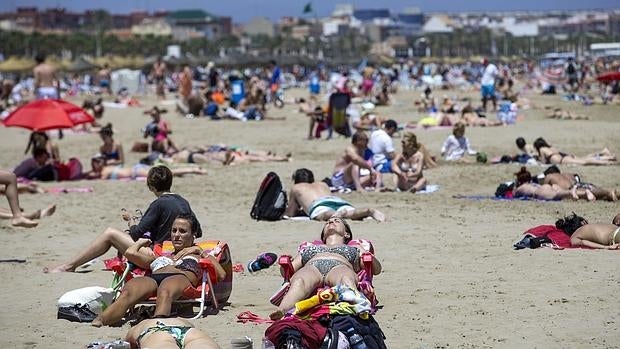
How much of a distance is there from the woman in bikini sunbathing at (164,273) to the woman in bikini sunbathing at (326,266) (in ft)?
1.95

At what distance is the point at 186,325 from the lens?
17.6 feet

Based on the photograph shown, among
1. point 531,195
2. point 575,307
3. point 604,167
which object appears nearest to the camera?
point 575,307

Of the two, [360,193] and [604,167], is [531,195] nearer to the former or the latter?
[360,193]

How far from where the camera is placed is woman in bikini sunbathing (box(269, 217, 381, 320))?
6.00 m

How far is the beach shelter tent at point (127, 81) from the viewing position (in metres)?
43.4

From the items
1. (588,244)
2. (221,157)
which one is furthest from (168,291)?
(221,157)

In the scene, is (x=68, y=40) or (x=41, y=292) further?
(x=68, y=40)

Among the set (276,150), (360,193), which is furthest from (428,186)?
(276,150)

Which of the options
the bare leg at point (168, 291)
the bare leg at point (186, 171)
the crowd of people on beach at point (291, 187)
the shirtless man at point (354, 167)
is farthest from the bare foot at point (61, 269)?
the bare leg at point (186, 171)

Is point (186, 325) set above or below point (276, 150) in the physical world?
above

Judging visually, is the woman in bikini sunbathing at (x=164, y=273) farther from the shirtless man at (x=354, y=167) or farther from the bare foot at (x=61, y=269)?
the shirtless man at (x=354, y=167)

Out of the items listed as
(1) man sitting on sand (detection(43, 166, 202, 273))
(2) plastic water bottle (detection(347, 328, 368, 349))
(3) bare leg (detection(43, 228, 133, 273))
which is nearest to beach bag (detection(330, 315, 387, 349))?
(2) plastic water bottle (detection(347, 328, 368, 349))

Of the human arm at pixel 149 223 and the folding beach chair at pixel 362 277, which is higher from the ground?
the human arm at pixel 149 223

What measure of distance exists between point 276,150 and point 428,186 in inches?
219
